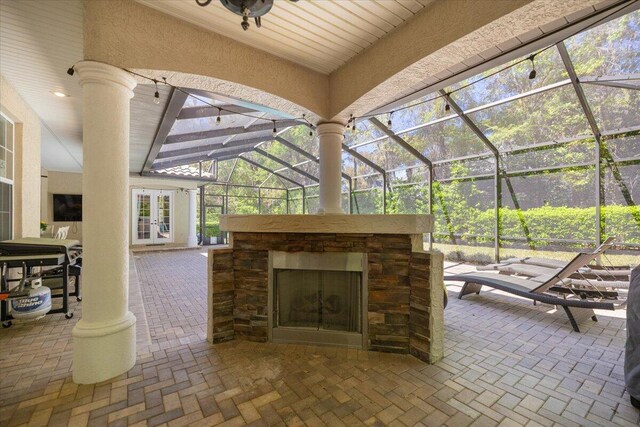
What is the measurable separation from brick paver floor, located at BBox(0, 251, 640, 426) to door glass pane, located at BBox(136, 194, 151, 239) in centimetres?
735

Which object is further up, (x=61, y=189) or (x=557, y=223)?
(x=61, y=189)

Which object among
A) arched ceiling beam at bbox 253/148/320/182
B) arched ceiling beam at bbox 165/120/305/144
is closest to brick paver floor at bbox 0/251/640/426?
arched ceiling beam at bbox 165/120/305/144

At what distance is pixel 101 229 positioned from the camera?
7.14 ft

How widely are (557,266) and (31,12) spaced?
7302 mm

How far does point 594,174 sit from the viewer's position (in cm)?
515

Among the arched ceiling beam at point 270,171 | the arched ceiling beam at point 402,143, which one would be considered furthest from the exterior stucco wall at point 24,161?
the arched ceiling beam at point 270,171

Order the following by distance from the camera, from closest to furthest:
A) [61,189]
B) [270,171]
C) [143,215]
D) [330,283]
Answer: [330,283]
[61,189]
[143,215]
[270,171]

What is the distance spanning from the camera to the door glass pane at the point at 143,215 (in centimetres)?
978

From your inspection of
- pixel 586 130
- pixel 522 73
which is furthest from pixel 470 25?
pixel 586 130

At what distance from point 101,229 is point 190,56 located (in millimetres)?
1664

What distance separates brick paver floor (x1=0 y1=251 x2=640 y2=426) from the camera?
1756 millimetres

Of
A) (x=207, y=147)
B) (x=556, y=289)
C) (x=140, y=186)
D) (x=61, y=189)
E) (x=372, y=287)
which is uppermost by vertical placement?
(x=207, y=147)

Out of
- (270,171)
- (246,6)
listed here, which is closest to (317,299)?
(246,6)

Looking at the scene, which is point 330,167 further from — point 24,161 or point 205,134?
point 24,161
